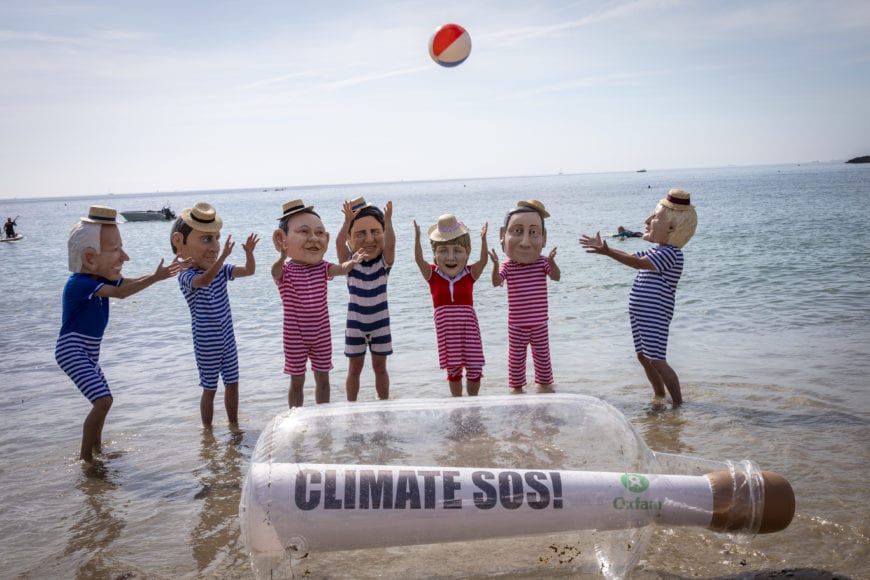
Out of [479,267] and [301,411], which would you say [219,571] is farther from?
[479,267]

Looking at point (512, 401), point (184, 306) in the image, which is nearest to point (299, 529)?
point (512, 401)

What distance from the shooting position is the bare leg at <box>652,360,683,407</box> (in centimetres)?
587

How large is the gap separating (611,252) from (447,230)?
1412mm

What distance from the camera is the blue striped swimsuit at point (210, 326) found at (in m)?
5.50

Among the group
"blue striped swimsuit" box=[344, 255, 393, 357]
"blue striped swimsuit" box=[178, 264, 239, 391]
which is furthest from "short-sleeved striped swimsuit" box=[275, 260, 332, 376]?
"blue striped swimsuit" box=[178, 264, 239, 391]

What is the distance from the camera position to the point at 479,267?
579 cm

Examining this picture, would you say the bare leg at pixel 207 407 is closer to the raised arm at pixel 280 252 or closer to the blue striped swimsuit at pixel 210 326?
the blue striped swimsuit at pixel 210 326

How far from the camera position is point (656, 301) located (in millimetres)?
5918

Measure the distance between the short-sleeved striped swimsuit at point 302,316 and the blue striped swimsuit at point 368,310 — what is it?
24 centimetres

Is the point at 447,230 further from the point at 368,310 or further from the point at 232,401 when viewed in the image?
the point at 232,401

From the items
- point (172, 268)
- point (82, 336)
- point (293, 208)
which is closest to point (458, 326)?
point (293, 208)

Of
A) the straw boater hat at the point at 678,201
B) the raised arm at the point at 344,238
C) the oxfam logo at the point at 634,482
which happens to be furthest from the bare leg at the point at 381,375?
the oxfam logo at the point at 634,482

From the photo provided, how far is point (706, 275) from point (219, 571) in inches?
524

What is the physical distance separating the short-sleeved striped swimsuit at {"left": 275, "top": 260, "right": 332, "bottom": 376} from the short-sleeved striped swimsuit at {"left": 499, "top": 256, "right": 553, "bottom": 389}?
1.66 m
